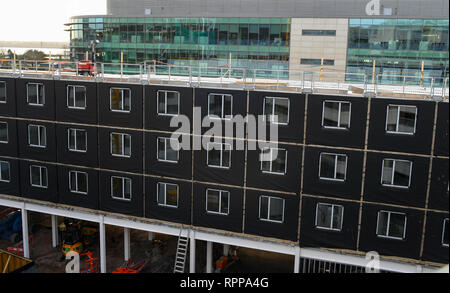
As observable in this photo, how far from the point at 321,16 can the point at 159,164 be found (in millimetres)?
56683

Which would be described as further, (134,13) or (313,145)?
(134,13)

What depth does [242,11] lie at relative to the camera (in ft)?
258

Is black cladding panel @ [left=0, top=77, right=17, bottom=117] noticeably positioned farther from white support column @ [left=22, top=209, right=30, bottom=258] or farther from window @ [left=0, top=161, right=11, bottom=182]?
white support column @ [left=22, top=209, right=30, bottom=258]

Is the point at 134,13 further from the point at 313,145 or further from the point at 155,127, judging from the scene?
the point at 313,145

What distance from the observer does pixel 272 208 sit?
27.7 metres

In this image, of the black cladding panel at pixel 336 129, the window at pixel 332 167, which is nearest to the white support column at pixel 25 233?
the black cladding panel at pixel 336 129

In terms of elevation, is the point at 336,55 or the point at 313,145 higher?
the point at 336,55

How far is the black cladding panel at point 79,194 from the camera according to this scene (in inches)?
1236

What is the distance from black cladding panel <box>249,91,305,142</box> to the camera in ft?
85.9

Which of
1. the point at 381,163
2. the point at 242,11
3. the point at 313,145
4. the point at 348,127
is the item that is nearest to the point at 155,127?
the point at 313,145

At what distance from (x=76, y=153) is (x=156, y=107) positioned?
7105 mm

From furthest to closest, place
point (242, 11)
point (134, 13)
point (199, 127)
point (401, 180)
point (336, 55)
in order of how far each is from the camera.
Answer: point (134, 13)
point (242, 11)
point (336, 55)
point (199, 127)
point (401, 180)

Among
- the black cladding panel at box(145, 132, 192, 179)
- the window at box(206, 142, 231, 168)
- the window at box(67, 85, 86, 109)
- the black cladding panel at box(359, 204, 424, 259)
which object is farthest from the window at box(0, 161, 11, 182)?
the black cladding panel at box(359, 204, 424, 259)

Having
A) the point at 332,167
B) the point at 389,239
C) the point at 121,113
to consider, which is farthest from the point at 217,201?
the point at 389,239
